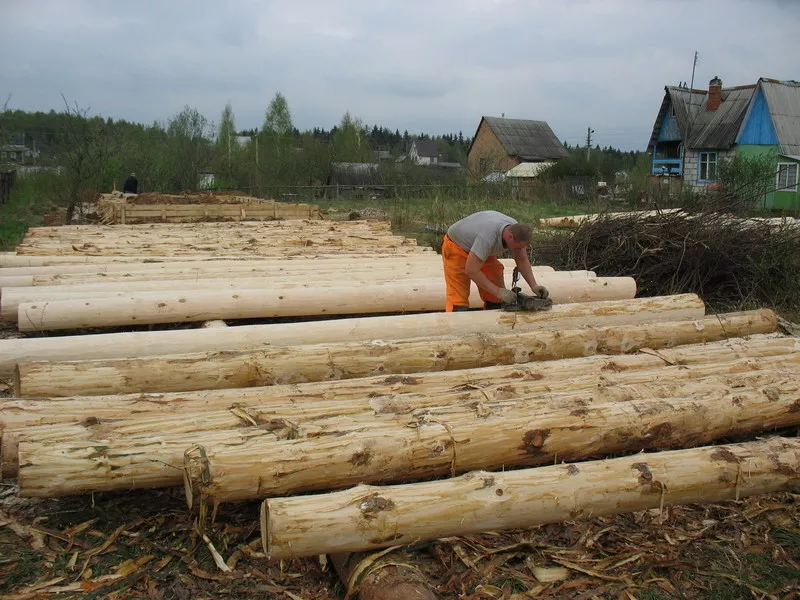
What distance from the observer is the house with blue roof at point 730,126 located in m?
28.5

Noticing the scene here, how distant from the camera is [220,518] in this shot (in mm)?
3494

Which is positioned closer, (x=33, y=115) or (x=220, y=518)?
(x=220, y=518)

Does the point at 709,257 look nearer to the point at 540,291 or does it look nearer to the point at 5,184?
the point at 540,291

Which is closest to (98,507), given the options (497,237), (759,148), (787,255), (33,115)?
(497,237)

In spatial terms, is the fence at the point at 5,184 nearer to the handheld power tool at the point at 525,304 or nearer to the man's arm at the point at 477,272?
the man's arm at the point at 477,272

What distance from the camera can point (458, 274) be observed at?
630 cm

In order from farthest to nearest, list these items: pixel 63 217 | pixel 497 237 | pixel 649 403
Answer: pixel 63 217, pixel 497 237, pixel 649 403

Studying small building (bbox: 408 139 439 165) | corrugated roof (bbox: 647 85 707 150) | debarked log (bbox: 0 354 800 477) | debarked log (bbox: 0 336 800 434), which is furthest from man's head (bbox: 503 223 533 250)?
small building (bbox: 408 139 439 165)

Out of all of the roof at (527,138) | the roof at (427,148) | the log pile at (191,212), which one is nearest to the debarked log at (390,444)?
the log pile at (191,212)

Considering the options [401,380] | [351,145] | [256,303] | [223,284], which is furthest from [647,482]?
[351,145]

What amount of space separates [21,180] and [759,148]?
93.0 feet

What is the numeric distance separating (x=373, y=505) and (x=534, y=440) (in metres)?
1.12

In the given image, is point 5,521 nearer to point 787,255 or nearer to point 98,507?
point 98,507

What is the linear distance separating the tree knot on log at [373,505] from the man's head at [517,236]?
296 centimetres
